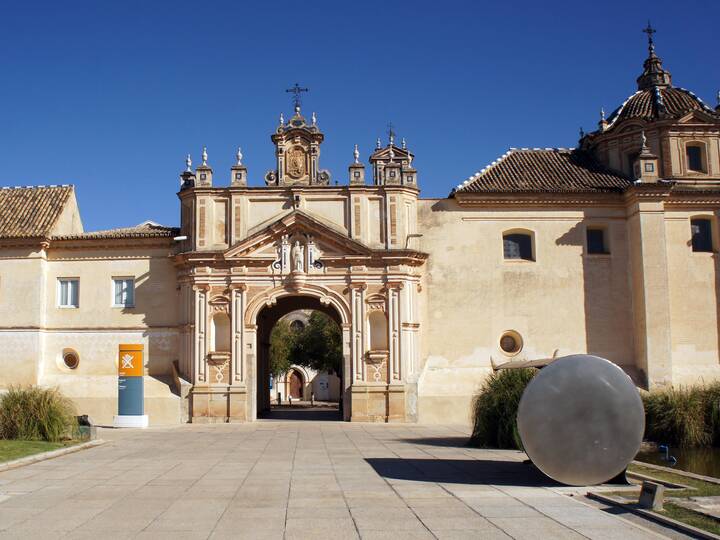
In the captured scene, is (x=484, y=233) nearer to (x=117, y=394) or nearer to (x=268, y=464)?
(x=117, y=394)

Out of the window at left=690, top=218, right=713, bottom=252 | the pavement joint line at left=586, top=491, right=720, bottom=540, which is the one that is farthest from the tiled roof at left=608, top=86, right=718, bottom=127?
the pavement joint line at left=586, top=491, right=720, bottom=540

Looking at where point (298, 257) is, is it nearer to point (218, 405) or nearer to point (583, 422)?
point (218, 405)

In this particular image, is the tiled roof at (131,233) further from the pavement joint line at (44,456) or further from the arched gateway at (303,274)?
the pavement joint line at (44,456)

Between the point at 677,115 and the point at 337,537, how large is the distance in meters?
29.8

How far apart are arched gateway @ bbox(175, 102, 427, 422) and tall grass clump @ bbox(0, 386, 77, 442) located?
29.8ft

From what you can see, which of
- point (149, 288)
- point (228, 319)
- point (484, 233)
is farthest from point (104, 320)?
point (484, 233)

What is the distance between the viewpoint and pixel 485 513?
11125 mm

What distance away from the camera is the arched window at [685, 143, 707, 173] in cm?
3409

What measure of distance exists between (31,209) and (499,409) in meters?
23.6

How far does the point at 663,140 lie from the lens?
3397cm

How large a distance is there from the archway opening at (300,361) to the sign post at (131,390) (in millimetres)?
6048

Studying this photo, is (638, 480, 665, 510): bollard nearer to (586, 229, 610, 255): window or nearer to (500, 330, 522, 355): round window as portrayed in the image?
(500, 330, 522, 355): round window

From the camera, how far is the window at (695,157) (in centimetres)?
3412

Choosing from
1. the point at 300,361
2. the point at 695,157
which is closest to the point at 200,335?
the point at 695,157
